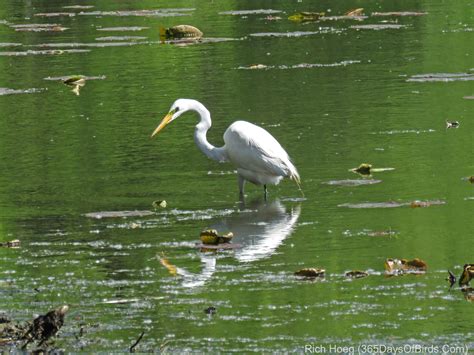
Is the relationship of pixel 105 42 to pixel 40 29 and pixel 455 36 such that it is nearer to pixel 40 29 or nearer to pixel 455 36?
pixel 40 29

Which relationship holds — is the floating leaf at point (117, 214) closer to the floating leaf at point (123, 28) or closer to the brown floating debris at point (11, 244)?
the brown floating debris at point (11, 244)

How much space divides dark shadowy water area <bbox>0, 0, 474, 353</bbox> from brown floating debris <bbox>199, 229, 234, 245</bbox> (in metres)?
0.11

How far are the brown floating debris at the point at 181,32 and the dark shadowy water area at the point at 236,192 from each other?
1.28ft

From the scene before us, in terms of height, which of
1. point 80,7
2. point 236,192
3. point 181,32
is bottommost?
point 80,7

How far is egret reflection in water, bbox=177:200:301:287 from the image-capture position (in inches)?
405

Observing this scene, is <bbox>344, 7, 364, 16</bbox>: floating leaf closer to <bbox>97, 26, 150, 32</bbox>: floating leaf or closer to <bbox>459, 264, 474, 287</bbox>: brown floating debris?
<bbox>97, 26, 150, 32</bbox>: floating leaf

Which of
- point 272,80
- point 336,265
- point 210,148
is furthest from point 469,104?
point 336,265

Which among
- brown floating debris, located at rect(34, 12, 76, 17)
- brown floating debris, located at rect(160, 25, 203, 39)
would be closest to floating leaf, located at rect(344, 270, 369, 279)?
brown floating debris, located at rect(160, 25, 203, 39)

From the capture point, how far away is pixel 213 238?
36.0ft

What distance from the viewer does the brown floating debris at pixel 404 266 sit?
32.4 feet

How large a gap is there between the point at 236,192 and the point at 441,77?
6936 mm

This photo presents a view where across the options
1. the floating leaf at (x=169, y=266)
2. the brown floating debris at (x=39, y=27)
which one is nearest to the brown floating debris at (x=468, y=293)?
the floating leaf at (x=169, y=266)

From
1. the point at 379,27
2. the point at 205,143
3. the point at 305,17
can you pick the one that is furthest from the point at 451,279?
the point at 305,17

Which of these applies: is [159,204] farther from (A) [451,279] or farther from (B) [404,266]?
(A) [451,279]
